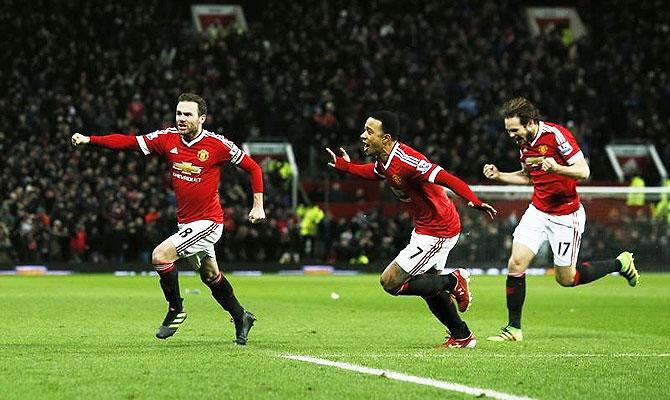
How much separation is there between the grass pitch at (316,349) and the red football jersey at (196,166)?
51.6 inches

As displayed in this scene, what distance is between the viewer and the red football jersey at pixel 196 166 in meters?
12.7

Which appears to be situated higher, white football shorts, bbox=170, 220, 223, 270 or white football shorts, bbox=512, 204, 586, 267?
white football shorts, bbox=170, 220, 223, 270

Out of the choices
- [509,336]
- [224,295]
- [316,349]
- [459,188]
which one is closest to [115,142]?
[224,295]

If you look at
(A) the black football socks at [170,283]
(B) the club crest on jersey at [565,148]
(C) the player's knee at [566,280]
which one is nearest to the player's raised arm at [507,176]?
(B) the club crest on jersey at [565,148]

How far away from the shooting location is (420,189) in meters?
12.4

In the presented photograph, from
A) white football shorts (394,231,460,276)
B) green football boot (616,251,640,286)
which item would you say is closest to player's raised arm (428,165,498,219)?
white football shorts (394,231,460,276)

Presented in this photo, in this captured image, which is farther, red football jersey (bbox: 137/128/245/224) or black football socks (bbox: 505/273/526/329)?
black football socks (bbox: 505/273/526/329)

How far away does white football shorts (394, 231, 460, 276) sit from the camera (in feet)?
40.7

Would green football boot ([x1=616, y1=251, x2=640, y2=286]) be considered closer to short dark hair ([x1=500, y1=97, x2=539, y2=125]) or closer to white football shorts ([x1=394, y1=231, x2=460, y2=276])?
short dark hair ([x1=500, y1=97, x2=539, y2=125])

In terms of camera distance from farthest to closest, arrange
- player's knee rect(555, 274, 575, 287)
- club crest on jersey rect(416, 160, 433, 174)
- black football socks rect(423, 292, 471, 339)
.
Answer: player's knee rect(555, 274, 575, 287), black football socks rect(423, 292, 471, 339), club crest on jersey rect(416, 160, 433, 174)

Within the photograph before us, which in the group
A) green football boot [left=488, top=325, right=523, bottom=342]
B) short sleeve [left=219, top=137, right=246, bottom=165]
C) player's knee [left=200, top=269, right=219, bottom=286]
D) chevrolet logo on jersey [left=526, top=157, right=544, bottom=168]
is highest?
short sleeve [left=219, top=137, right=246, bottom=165]

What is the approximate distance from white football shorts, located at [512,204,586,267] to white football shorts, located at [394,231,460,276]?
1856 millimetres

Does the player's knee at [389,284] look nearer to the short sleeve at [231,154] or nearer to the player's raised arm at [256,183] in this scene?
the player's raised arm at [256,183]

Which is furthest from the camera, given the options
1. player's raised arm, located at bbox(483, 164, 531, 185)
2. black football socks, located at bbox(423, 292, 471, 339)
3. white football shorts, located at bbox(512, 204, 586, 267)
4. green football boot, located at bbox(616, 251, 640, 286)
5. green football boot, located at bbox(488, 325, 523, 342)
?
green football boot, located at bbox(616, 251, 640, 286)
